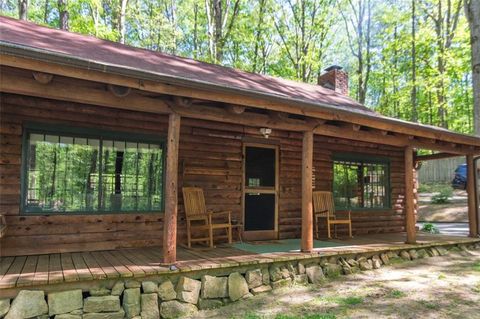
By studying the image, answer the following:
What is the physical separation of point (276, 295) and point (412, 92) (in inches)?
627

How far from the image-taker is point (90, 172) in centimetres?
506

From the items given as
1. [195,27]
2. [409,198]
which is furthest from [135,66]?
[195,27]

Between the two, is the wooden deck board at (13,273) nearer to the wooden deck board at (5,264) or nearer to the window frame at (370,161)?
the wooden deck board at (5,264)

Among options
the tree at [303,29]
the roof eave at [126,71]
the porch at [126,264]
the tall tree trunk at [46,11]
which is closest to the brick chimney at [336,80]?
the roof eave at [126,71]

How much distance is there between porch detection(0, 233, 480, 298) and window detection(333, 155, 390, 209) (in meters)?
1.92

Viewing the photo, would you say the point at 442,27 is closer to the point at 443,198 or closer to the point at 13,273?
the point at 443,198

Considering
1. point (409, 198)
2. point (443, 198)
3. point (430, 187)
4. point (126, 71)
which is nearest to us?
point (126, 71)

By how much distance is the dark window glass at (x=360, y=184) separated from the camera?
7734mm

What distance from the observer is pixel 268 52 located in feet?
62.5

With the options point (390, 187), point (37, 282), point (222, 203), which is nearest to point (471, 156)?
point (390, 187)

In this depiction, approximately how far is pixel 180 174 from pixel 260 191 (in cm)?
160

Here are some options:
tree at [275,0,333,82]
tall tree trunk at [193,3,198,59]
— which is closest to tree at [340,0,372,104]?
tree at [275,0,333,82]

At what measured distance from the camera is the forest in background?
50.1ft

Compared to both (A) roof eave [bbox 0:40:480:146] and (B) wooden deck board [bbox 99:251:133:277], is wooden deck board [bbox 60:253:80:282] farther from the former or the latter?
(A) roof eave [bbox 0:40:480:146]
